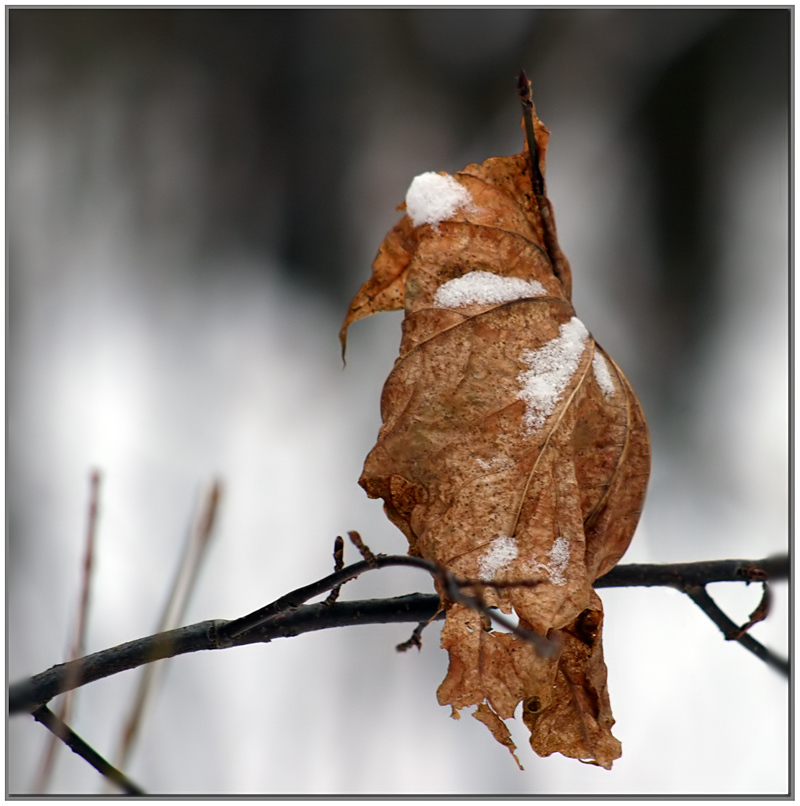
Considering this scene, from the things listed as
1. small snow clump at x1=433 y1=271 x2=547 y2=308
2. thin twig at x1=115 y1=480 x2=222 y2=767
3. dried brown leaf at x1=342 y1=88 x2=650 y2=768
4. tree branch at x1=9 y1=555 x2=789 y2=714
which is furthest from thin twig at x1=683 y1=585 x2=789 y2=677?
thin twig at x1=115 y1=480 x2=222 y2=767

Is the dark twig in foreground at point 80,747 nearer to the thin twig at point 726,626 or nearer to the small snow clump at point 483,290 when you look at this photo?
the small snow clump at point 483,290

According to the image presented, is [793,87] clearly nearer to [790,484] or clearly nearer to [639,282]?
[790,484]

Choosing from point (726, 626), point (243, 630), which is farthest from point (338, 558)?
point (726, 626)

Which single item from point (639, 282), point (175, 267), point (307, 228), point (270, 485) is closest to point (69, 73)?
point (175, 267)

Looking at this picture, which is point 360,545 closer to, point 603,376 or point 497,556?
point 497,556

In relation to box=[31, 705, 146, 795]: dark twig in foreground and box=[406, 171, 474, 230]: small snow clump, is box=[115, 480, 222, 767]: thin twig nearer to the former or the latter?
box=[31, 705, 146, 795]: dark twig in foreground

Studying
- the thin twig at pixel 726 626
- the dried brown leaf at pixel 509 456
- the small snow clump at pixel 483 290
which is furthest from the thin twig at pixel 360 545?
the thin twig at pixel 726 626
